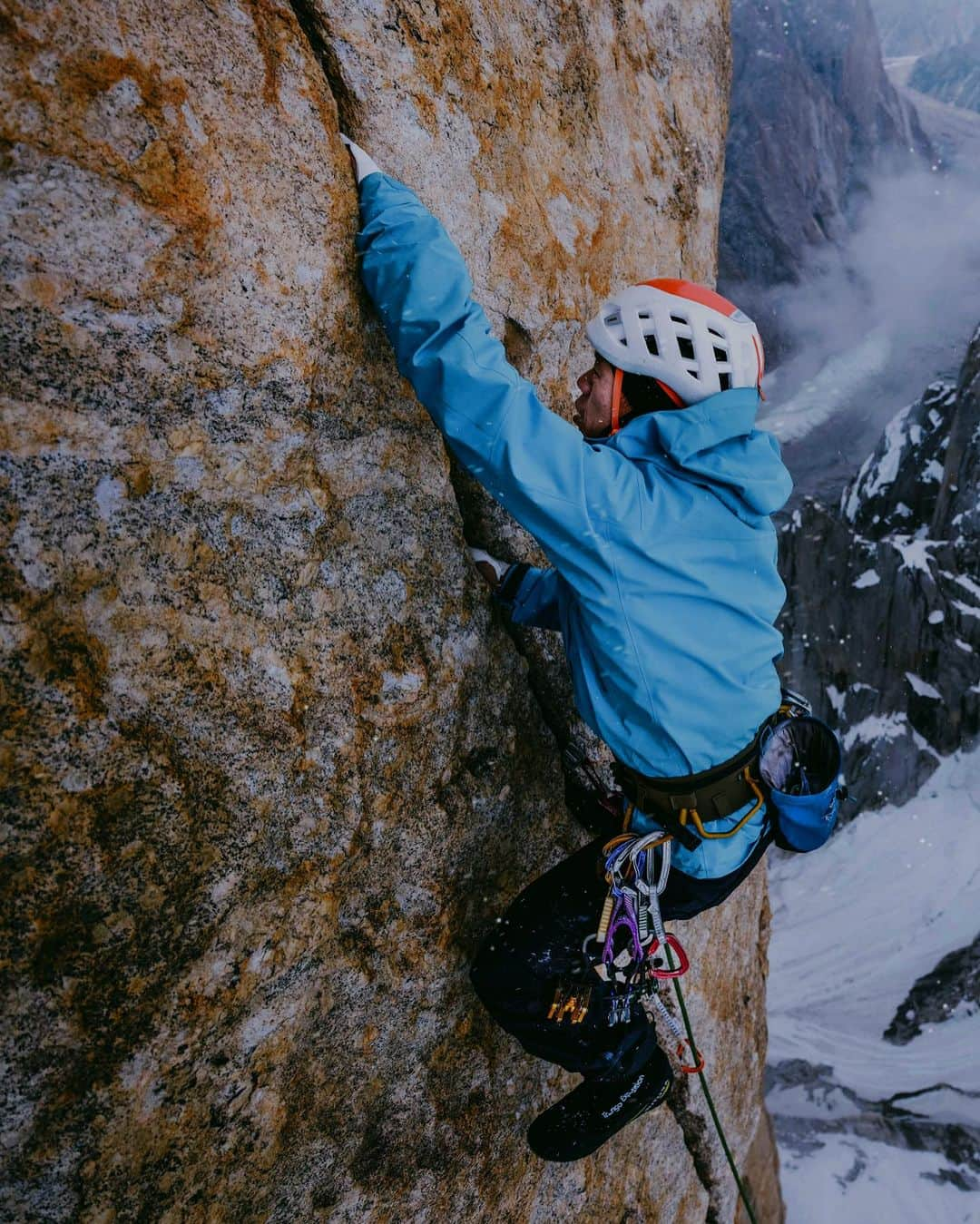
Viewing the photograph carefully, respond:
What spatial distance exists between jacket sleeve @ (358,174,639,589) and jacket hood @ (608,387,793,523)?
0.15m

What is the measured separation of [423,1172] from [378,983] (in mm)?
887

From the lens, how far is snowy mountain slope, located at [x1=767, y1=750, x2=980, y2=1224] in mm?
14641

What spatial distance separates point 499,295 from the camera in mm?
2885

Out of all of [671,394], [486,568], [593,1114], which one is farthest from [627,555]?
[593,1114]

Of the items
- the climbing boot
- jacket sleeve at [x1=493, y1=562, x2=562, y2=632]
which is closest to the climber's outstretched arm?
jacket sleeve at [x1=493, y1=562, x2=562, y2=632]

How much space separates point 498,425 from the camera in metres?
1.98

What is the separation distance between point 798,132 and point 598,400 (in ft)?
313

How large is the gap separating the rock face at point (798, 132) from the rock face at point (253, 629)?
254 ft

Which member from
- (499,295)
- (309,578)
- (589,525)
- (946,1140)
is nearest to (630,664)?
(589,525)

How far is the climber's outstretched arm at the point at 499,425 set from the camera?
1970 mm

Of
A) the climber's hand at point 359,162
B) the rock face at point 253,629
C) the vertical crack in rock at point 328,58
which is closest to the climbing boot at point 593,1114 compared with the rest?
the rock face at point 253,629

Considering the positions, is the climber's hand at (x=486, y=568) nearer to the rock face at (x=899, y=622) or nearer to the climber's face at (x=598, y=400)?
the climber's face at (x=598, y=400)

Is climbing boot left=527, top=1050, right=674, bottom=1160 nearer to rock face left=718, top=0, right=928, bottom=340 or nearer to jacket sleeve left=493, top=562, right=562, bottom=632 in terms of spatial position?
jacket sleeve left=493, top=562, right=562, bottom=632

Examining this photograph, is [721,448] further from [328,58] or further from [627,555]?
[328,58]
